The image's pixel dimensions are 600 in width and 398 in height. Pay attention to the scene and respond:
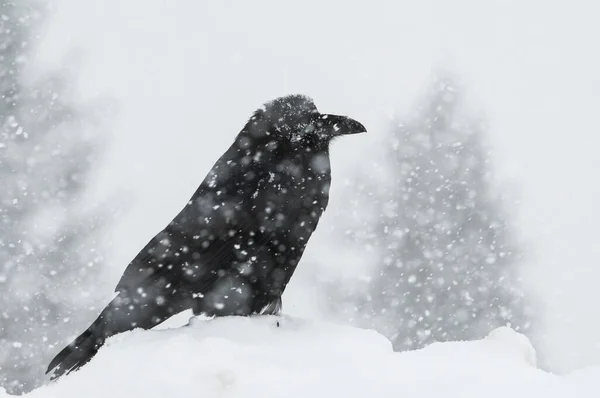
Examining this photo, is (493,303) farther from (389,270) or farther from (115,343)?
(115,343)

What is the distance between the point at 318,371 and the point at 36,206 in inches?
367

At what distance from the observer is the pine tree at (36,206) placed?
10.5 meters

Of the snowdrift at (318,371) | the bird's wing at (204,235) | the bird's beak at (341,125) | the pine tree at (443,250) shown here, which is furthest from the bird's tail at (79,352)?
the pine tree at (443,250)

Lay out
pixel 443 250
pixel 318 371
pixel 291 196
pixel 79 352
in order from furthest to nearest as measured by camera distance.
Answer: pixel 443 250 < pixel 291 196 < pixel 79 352 < pixel 318 371

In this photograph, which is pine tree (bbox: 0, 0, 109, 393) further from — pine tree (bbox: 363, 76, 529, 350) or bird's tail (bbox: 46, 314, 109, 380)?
bird's tail (bbox: 46, 314, 109, 380)

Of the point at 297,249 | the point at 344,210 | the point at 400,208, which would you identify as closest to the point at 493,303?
the point at 400,208

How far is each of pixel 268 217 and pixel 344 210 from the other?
28.6 ft

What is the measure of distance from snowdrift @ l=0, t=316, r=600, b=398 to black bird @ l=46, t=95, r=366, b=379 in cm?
74

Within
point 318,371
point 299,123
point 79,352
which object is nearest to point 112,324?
point 79,352

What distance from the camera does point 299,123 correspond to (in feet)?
12.6

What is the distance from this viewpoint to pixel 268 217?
3453 millimetres

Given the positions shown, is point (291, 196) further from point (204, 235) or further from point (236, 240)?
point (204, 235)

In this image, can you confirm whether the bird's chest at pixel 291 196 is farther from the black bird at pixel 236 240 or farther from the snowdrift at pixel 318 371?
the snowdrift at pixel 318 371

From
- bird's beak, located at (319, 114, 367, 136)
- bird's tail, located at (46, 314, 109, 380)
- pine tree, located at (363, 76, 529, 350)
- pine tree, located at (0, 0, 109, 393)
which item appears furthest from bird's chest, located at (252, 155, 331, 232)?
pine tree, located at (0, 0, 109, 393)
